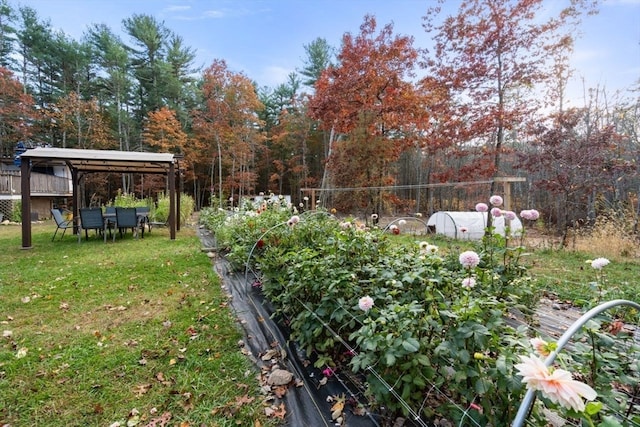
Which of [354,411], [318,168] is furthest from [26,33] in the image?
[354,411]

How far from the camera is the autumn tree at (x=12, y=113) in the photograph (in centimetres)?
1230

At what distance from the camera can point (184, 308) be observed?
308 centimetres

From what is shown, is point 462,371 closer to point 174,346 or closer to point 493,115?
point 174,346

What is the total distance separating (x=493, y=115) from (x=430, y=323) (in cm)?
742

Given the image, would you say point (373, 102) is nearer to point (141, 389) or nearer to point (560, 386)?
point (141, 389)

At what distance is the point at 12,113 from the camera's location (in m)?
12.9

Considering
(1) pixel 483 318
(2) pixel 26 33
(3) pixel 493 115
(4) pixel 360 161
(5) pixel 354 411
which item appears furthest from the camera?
(2) pixel 26 33

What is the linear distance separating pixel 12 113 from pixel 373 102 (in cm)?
1493

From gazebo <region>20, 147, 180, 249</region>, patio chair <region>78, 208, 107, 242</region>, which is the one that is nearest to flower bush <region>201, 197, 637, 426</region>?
gazebo <region>20, 147, 180, 249</region>

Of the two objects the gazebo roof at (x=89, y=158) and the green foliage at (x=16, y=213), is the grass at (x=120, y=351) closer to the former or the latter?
the gazebo roof at (x=89, y=158)

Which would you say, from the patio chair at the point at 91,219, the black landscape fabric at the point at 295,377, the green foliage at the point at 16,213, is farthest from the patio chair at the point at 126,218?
the green foliage at the point at 16,213

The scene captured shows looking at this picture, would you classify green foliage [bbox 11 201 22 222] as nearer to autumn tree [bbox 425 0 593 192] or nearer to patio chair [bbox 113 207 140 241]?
patio chair [bbox 113 207 140 241]

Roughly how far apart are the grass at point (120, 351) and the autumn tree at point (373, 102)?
6.20 metres

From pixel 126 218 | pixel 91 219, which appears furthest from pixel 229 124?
pixel 91 219
